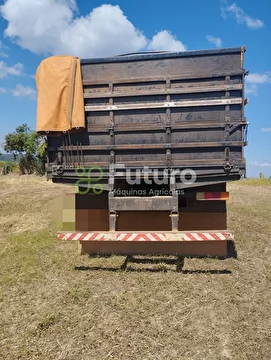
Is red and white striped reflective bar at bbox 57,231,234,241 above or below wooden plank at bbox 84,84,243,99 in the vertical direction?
below

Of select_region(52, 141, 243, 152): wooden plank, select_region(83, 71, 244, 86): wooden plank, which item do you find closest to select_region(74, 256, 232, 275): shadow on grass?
select_region(52, 141, 243, 152): wooden plank

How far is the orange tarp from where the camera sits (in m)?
4.70

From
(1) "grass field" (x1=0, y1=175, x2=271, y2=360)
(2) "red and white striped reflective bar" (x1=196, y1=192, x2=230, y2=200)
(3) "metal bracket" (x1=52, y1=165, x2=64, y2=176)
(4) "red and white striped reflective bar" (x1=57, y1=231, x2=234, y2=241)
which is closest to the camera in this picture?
(1) "grass field" (x1=0, y1=175, x2=271, y2=360)

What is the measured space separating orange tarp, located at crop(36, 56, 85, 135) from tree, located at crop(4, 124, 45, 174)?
64.4ft

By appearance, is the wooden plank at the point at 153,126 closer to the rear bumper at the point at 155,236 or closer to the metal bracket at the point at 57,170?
the metal bracket at the point at 57,170

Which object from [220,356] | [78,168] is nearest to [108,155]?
[78,168]

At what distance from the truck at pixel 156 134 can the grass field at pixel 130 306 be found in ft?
2.21

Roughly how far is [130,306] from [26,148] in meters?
23.4

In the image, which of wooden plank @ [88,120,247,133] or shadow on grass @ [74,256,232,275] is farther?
shadow on grass @ [74,256,232,275]

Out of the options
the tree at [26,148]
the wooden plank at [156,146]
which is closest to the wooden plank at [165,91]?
the wooden plank at [156,146]

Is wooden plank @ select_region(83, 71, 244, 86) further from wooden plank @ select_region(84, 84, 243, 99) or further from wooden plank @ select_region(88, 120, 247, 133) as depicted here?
wooden plank @ select_region(88, 120, 247, 133)

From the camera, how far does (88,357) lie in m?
2.71

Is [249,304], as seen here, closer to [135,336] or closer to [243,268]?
[243,268]

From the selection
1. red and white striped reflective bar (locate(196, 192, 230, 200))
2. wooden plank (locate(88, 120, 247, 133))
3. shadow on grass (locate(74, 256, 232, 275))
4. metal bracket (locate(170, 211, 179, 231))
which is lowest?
shadow on grass (locate(74, 256, 232, 275))
